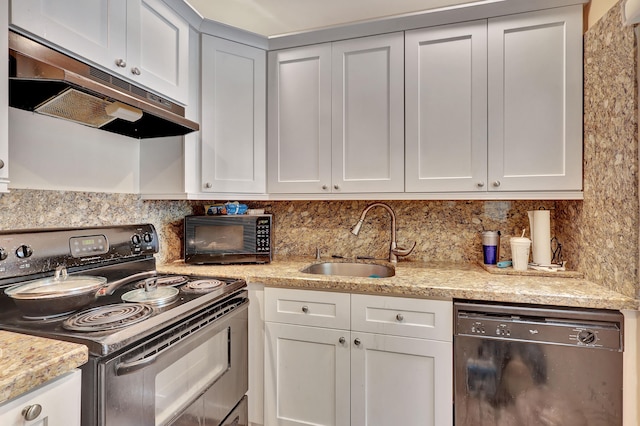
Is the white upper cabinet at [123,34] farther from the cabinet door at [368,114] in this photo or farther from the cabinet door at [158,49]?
the cabinet door at [368,114]

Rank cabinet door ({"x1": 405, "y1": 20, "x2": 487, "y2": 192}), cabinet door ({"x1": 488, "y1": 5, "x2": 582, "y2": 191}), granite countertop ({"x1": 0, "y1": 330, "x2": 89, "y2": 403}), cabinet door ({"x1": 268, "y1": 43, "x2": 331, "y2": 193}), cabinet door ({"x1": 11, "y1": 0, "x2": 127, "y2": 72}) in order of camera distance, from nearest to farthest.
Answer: granite countertop ({"x1": 0, "y1": 330, "x2": 89, "y2": 403}), cabinet door ({"x1": 11, "y1": 0, "x2": 127, "y2": 72}), cabinet door ({"x1": 488, "y1": 5, "x2": 582, "y2": 191}), cabinet door ({"x1": 405, "y1": 20, "x2": 487, "y2": 192}), cabinet door ({"x1": 268, "y1": 43, "x2": 331, "y2": 193})

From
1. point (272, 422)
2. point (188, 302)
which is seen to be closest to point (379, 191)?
point (188, 302)

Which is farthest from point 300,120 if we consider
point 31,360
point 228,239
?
point 31,360

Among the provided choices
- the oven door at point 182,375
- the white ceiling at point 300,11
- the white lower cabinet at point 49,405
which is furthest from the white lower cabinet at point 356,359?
the white ceiling at point 300,11

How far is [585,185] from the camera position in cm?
152

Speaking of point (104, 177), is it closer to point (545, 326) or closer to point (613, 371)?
point (545, 326)

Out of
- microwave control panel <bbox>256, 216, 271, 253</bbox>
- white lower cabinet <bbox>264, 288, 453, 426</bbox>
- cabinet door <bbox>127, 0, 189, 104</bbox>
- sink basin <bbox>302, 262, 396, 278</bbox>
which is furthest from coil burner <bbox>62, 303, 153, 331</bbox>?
sink basin <bbox>302, 262, 396, 278</bbox>

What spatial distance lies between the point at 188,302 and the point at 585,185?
1.78 metres

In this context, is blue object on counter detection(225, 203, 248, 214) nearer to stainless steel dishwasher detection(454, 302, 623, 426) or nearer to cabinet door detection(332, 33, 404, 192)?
cabinet door detection(332, 33, 404, 192)

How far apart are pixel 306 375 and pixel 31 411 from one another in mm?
1086

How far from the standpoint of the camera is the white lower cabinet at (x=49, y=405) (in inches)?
27.8

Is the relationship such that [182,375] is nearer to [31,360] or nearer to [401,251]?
[31,360]

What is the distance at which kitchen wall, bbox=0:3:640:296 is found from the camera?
1.25m

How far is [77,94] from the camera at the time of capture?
3.85 ft
